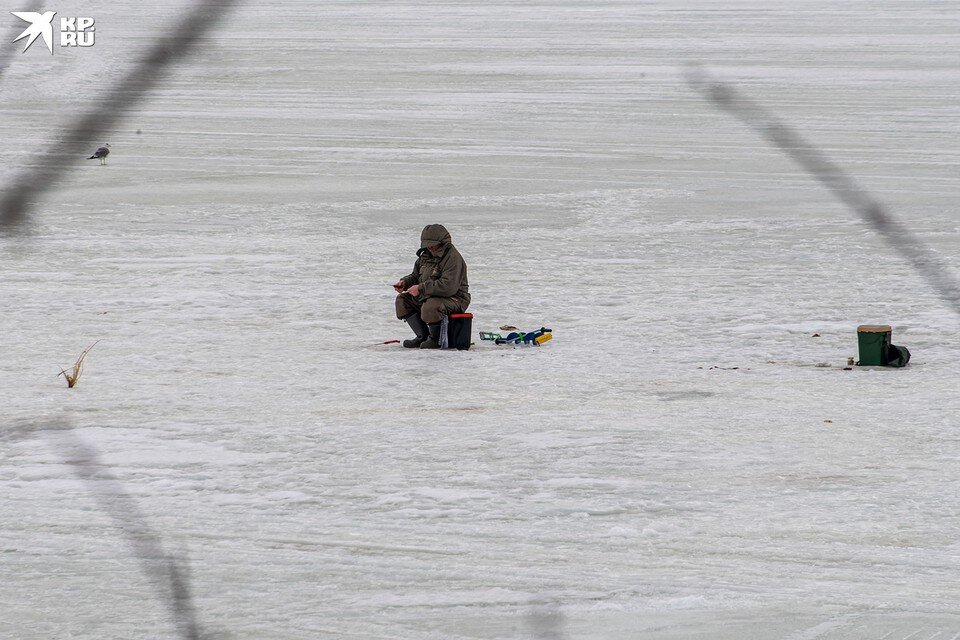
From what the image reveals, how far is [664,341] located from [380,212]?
19.3ft

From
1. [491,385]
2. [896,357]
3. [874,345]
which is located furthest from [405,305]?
[896,357]

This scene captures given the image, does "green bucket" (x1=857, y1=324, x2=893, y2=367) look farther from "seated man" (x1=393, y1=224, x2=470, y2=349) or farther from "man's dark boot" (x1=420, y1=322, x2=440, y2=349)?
"man's dark boot" (x1=420, y1=322, x2=440, y2=349)

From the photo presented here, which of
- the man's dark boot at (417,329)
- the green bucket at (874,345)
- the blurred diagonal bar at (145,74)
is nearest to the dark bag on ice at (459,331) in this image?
the man's dark boot at (417,329)

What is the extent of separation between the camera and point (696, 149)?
1727 centimetres

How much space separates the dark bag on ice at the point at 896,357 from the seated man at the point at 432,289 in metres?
2.64

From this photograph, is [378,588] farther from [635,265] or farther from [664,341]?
[635,265]

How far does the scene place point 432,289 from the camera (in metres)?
8.30

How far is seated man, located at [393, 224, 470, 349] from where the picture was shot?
8.25 meters

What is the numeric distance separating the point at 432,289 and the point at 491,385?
1.12 metres

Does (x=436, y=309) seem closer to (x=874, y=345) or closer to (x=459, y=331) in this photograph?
(x=459, y=331)

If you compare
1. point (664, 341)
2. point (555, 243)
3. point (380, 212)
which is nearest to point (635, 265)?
point (555, 243)

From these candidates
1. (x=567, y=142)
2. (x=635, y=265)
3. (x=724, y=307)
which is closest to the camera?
(x=724, y=307)

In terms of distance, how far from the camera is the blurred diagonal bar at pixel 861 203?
33.2ft

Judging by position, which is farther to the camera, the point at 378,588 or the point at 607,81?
the point at 607,81
